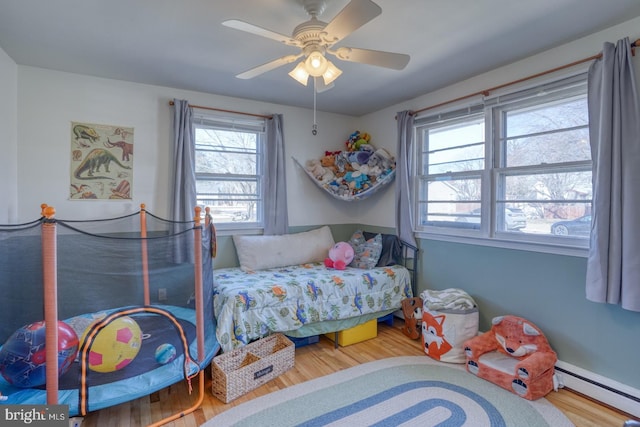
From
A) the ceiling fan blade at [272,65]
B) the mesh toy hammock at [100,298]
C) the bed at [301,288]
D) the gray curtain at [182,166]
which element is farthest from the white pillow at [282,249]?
the ceiling fan blade at [272,65]

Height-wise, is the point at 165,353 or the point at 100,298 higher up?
the point at 100,298

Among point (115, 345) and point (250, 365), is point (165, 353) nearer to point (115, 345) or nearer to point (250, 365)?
point (115, 345)

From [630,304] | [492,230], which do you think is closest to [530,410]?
[630,304]

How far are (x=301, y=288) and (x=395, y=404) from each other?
3.64 ft

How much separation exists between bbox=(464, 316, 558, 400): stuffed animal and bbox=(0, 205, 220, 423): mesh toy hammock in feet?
6.56

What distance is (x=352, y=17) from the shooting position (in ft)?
4.83

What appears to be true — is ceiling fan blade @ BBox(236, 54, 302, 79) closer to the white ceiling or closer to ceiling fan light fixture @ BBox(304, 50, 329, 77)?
ceiling fan light fixture @ BBox(304, 50, 329, 77)

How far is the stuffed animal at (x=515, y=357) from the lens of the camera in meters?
2.13

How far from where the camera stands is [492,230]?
280cm

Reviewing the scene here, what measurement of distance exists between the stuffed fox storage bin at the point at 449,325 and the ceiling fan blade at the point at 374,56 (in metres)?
1.96

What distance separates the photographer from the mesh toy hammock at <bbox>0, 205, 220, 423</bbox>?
1577 mm

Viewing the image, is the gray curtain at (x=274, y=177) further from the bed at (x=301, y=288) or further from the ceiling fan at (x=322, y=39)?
the ceiling fan at (x=322, y=39)

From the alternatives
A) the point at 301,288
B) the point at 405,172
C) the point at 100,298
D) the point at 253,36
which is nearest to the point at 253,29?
the point at 253,36

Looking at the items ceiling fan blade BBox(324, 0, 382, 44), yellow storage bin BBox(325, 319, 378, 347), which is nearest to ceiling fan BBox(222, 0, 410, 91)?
ceiling fan blade BBox(324, 0, 382, 44)
